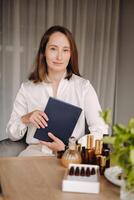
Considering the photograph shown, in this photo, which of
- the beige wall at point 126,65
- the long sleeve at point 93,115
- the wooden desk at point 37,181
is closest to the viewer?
the wooden desk at point 37,181

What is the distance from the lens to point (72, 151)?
139 cm

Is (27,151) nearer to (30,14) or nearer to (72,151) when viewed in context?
(72,151)

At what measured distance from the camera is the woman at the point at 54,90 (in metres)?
1.87

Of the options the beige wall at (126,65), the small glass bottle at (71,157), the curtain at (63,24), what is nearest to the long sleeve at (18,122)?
the small glass bottle at (71,157)

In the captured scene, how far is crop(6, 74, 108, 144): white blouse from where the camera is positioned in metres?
1.88

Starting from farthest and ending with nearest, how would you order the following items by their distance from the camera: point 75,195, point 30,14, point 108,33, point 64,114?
point 108,33 → point 30,14 → point 64,114 → point 75,195

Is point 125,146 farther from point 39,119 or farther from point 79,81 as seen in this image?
point 79,81

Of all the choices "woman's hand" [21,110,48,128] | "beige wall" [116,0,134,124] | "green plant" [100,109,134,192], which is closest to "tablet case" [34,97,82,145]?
"woman's hand" [21,110,48,128]

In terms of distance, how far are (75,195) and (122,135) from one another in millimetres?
360

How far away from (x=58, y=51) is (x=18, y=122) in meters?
0.49

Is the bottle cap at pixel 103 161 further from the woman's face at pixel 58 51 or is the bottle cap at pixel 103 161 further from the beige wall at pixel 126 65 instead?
the beige wall at pixel 126 65

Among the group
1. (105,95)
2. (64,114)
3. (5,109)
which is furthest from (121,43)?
(64,114)

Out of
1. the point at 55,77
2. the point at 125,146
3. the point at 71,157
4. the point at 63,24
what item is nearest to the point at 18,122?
the point at 55,77

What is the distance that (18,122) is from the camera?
188 centimetres
